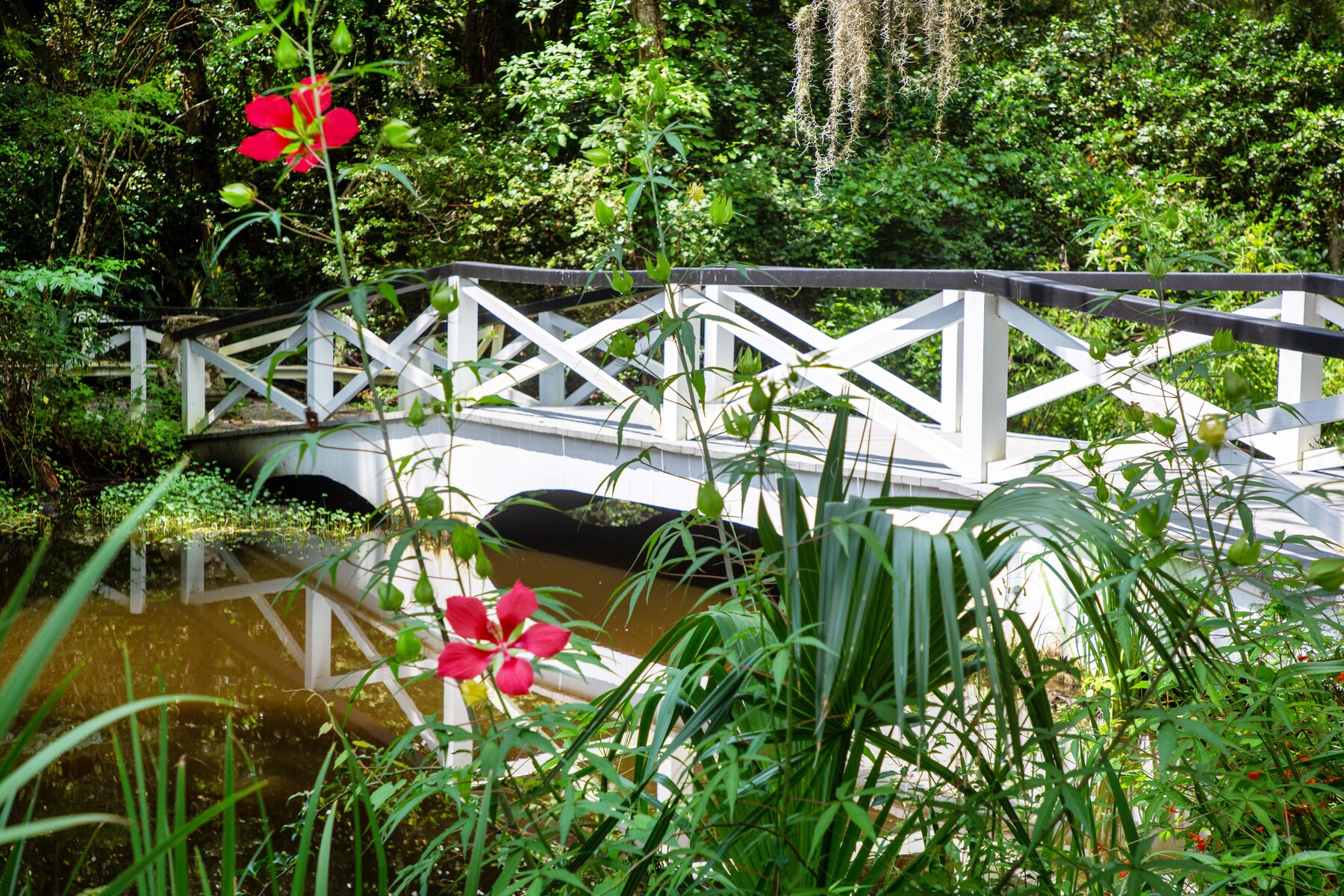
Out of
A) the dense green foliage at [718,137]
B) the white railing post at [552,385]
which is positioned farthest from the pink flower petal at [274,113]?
the dense green foliage at [718,137]

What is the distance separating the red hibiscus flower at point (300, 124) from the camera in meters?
1.17

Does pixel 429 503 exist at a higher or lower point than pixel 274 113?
lower

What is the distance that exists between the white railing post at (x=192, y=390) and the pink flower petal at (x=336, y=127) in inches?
262

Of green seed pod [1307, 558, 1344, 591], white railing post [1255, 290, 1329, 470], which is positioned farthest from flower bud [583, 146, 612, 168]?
white railing post [1255, 290, 1329, 470]

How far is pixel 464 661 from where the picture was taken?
107cm

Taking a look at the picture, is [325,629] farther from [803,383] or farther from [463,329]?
[803,383]

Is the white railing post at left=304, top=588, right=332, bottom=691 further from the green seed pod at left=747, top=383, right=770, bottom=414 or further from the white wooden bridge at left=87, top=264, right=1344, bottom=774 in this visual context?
the green seed pod at left=747, top=383, right=770, bottom=414

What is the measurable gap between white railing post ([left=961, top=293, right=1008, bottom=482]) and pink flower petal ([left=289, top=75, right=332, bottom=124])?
9.86 feet

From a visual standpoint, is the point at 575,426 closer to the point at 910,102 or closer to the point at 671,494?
the point at 671,494

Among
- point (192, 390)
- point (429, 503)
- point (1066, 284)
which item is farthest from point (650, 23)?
point (429, 503)

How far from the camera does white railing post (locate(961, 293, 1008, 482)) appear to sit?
381 cm

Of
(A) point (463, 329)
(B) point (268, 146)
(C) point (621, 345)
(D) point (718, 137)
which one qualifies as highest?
(D) point (718, 137)

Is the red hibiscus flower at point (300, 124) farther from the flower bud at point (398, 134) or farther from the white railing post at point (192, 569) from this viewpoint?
the white railing post at point (192, 569)

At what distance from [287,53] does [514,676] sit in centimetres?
70
